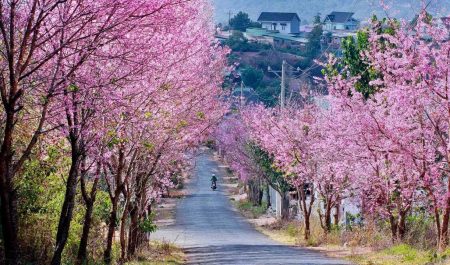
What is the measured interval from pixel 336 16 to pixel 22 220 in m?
119

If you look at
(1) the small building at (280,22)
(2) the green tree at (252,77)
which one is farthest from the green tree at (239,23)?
(2) the green tree at (252,77)

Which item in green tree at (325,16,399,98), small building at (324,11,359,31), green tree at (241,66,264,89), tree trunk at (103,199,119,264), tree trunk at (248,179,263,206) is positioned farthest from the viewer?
small building at (324,11,359,31)

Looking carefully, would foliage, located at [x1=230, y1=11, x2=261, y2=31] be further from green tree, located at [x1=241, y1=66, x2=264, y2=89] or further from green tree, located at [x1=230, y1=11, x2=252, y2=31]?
green tree, located at [x1=241, y1=66, x2=264, y2=89]

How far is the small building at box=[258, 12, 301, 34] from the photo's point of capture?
132 m

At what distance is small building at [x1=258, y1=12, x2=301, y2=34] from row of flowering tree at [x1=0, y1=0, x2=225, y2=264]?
370 feet

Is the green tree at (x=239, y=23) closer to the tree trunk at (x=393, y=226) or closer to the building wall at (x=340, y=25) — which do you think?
the building wall at (x=340, y=25)

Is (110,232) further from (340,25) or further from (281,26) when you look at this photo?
(281,26)

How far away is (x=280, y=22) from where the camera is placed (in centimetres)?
13238

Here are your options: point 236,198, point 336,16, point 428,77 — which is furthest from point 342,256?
point 336,16

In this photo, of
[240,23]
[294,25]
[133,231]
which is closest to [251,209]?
[133,231]

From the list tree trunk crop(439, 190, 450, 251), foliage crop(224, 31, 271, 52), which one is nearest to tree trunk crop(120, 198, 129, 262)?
tree trunk crop(439, 190, 450, 251)

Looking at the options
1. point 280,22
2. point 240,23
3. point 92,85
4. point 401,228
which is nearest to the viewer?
point 92,85

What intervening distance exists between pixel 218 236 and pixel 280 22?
322 feet

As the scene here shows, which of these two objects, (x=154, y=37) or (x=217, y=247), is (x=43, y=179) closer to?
(x=154, y=37)
